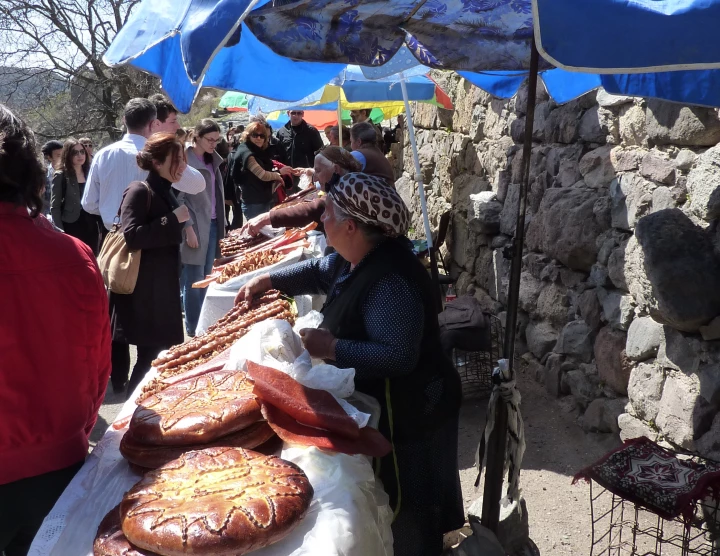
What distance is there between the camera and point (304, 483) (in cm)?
165

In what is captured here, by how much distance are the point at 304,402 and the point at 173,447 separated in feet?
1.18

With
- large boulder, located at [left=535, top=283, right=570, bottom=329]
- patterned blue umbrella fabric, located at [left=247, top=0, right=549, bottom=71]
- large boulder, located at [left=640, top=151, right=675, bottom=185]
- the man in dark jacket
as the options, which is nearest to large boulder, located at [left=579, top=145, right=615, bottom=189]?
large boulder, located at [left=640, top=151, right=675, bottom=185]

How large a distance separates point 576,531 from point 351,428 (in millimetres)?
2072

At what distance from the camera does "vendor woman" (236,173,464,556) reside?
7.15 ft

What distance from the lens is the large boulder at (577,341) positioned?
440 cm

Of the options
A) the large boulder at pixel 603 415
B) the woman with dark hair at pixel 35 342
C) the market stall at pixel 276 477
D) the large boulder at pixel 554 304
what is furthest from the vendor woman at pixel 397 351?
the large boulder at pixel 554 304

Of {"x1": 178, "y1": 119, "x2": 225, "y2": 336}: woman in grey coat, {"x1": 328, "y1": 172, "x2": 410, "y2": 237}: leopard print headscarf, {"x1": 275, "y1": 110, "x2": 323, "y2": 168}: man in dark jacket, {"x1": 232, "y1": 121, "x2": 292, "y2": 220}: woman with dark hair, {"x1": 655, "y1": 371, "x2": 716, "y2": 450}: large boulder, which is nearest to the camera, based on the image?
{"x1": 328, "y1": 172, "x2": 410, "y2": 237}: leopard print headscarf

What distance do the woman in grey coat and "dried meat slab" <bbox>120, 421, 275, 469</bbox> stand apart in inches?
134

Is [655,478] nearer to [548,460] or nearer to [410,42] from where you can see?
[548,460]

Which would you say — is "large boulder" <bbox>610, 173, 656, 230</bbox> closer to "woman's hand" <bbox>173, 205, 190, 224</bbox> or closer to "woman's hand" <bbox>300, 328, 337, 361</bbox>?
"woman's hand" <bbox>300, 328, 337, 361</bbox>

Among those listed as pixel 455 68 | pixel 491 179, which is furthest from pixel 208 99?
pixel 455 68

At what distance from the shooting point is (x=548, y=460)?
4.11 meters

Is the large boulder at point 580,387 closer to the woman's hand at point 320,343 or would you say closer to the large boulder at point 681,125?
the large boulder at point 681,125

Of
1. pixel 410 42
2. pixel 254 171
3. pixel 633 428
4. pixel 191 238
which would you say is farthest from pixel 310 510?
pixel 254 171
